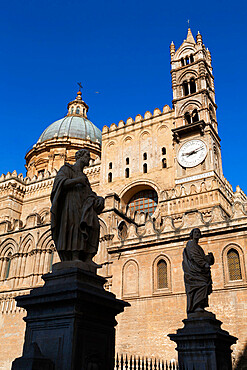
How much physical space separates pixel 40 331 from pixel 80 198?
234 centimetres

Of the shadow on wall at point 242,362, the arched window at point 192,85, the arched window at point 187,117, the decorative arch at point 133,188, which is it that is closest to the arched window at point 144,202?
the decorative arch at point 133,188

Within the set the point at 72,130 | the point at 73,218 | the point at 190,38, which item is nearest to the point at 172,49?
the point at 190,38

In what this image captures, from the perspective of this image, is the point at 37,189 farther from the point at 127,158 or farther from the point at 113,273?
the point at 113,273

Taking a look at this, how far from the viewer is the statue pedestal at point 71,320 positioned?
5.48 metres

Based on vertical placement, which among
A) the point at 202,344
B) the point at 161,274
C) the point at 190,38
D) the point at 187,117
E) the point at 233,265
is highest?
the point at 190,38

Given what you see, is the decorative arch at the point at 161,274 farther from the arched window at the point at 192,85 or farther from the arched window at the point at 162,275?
the arched window at the point at 192,85

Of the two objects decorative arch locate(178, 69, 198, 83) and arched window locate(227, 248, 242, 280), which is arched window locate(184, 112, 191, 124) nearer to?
→ decorative arch locate(178, 69, 198, 83)

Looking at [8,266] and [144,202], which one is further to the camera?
[144,202]

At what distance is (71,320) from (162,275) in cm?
1465

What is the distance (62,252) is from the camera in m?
6.49

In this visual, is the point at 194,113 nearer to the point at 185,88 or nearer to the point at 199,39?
the point at 185,88

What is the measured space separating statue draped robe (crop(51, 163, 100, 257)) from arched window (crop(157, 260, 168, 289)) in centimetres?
1354

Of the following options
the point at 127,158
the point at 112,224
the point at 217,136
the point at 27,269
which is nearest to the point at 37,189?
the point at 127,158

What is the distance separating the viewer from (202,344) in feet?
32.6
